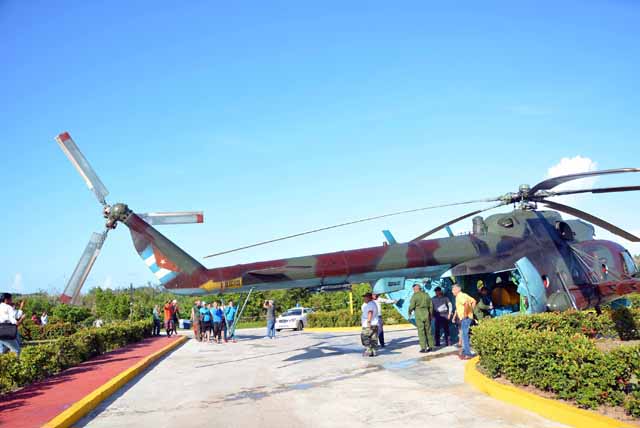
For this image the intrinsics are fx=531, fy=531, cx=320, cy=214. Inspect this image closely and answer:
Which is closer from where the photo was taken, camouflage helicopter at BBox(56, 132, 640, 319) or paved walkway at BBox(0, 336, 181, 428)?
paved walkway at BBox(0, 336, 181, 428)

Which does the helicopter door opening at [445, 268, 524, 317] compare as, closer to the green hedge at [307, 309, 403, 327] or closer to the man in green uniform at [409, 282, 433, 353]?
the man in green uniform at [409, 282, 433, 353]

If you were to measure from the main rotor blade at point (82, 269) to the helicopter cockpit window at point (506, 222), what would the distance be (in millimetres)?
10111

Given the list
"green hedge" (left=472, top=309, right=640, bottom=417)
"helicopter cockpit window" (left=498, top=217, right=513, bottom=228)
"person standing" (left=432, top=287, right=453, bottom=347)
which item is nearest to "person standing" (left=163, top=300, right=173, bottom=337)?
"person standing" (left=432, top=287, right=453, bottom=347)

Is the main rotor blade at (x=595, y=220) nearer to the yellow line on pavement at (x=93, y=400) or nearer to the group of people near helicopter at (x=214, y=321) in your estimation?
the yellow line on pavement at (x=93, y=400)

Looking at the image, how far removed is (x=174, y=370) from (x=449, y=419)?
8.59m

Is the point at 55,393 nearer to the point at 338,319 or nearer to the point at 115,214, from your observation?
the point at 115,214

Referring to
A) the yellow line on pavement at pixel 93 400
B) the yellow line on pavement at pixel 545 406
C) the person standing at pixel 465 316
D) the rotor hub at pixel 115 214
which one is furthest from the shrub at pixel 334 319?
the yellow line on pavement at pixel 545 406

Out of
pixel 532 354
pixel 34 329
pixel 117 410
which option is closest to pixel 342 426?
pixel 532 354

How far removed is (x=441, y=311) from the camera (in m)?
14.5

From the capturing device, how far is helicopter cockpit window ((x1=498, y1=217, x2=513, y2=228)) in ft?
45.9

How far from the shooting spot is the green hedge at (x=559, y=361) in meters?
6.31

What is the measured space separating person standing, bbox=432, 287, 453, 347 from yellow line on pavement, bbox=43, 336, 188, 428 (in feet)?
A: 26.0

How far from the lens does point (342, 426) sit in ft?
22.8

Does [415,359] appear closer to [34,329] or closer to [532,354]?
[532,354]
